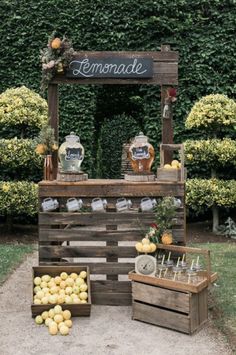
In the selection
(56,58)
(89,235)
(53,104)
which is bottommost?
(89,235)

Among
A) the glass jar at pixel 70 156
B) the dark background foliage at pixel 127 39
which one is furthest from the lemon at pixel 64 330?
the dark background foliage at pixel 127 39

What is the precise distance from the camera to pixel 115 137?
1522cm

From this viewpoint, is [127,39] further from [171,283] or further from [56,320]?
[56,320]

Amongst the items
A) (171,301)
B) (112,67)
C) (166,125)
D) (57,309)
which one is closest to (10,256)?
(57,309)

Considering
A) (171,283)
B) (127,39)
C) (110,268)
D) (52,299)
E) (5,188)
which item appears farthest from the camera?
(127,39)

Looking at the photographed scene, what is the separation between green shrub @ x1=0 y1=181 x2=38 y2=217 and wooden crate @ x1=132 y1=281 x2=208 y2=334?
4.54 m

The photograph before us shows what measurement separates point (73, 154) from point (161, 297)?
1.68 meters

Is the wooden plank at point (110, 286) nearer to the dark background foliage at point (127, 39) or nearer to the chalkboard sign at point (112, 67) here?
the chalkboard sign at point (112, 67)

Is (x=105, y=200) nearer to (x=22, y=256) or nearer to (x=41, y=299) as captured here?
(x=41, y=299)

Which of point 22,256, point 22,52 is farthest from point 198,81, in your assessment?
point 22,256

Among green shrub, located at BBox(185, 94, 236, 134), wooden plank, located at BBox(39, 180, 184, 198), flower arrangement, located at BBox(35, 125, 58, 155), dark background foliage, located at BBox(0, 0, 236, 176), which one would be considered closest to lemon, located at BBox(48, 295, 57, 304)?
wooden plank, located at BBox(39, 180, 184, 198)

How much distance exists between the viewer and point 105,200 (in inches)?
202

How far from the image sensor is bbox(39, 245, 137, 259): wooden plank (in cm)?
512

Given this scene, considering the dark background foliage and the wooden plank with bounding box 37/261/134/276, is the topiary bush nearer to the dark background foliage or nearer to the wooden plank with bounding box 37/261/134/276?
the dark background foliage
